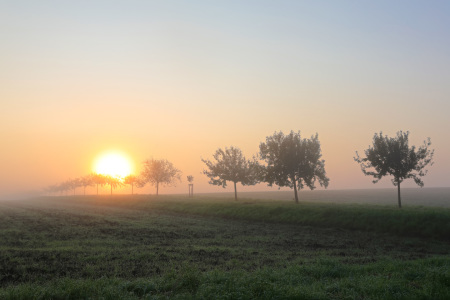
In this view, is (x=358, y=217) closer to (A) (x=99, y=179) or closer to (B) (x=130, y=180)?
(B) (x=130, y=180)

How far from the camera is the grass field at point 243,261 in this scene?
12.0m

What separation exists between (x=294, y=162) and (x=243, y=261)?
45.4 m

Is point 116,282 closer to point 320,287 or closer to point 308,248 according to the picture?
point 320,287

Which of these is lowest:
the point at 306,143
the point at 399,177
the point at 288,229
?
the point at 288,229

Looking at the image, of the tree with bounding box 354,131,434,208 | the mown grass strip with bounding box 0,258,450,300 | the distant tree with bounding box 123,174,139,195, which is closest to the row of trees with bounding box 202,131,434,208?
the tree with bounding box 354,131,434,208

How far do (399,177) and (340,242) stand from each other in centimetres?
2966

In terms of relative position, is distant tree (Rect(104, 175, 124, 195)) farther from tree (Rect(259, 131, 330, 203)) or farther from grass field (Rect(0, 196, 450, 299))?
grass field (Rect(0, 196, 450, 299))

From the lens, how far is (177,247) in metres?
23.2

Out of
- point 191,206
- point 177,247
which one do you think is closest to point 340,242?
point 177,247

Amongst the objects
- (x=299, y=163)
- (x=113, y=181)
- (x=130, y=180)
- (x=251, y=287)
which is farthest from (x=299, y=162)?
(x=113, y=181)

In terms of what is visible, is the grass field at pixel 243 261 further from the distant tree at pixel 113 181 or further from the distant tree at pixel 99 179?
the distant tree at pixel 99 179

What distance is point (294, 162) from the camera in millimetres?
61906

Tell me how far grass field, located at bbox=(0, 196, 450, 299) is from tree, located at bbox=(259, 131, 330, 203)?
22.6 meters

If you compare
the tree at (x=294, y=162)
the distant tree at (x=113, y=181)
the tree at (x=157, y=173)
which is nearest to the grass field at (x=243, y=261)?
the tree at (x=294, y=162)
